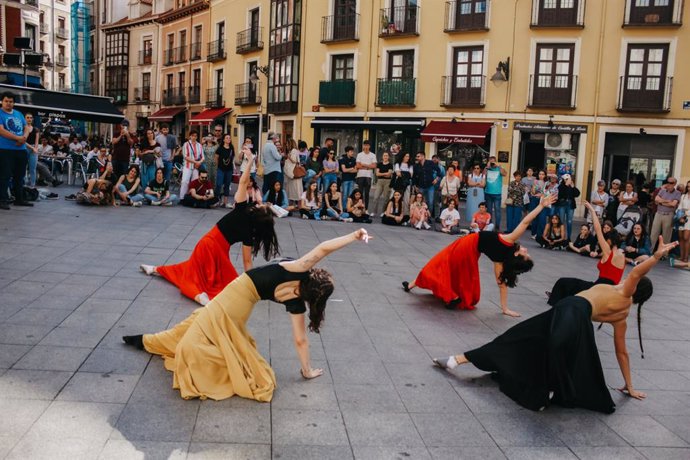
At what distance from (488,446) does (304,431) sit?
120cm

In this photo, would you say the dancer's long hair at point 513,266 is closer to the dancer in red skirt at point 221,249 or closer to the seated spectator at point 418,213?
the dancer in red skirt at point 221,249

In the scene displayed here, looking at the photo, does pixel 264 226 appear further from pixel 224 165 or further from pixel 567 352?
pixel 224 165

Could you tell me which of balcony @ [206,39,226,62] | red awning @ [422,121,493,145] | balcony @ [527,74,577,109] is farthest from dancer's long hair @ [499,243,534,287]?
balcony @ [206,39,226,62]

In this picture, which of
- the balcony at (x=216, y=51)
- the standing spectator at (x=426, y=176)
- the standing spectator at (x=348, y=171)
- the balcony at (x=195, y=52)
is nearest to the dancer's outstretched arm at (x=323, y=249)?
the standing spectator at (x=348, y=171)

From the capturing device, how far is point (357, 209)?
1593 centimetres

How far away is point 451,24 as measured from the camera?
1035 inches

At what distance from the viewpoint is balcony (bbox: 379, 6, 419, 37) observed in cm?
2717

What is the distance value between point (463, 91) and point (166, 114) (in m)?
24.2

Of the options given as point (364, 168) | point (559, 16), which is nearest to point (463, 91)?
point (559, 16)

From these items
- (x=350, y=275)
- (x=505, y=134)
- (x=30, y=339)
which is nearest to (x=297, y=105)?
(x=505, y=134)

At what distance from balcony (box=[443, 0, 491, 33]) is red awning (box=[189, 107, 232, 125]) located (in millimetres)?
15185

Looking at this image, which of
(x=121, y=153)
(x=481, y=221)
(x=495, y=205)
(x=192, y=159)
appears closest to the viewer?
(x=481, y=221)

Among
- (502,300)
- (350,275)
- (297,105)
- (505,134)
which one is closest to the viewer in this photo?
(502,300)

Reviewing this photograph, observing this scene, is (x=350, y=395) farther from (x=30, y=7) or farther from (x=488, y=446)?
(x=30, y=7)
